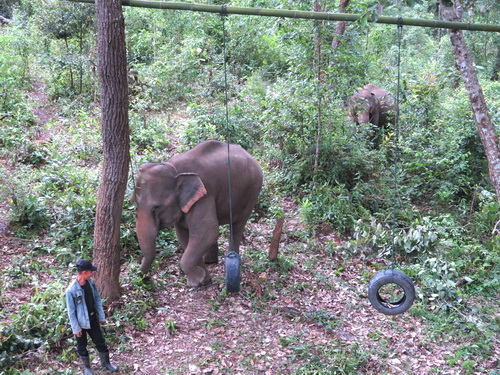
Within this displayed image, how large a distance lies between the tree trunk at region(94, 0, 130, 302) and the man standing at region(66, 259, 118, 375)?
118cm

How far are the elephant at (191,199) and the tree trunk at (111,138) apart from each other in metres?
0.50

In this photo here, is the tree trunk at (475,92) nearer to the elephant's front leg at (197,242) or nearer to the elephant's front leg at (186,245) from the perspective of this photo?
the elephant's front leg at (197,242)

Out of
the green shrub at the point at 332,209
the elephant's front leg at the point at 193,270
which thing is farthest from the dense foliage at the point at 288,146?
the elephant's front leg at the point at 193,270

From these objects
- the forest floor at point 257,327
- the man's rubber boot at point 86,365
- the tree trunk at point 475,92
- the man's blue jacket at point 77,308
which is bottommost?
the forest floor at point 257,327

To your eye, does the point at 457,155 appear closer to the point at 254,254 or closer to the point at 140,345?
the point at 254,254

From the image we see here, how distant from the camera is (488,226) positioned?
901 centimetres

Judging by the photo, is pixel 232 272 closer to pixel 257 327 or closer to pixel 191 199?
pixel 257 327

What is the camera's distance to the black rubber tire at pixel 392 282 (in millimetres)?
5625

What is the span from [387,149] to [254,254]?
5475mm

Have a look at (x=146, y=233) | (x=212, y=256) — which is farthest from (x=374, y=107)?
(x=146, y=233)

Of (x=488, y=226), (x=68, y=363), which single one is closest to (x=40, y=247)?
(x=68, y=363)

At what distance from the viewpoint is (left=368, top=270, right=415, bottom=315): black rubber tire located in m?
5.62

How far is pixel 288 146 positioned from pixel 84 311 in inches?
280

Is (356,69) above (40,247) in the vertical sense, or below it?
above
